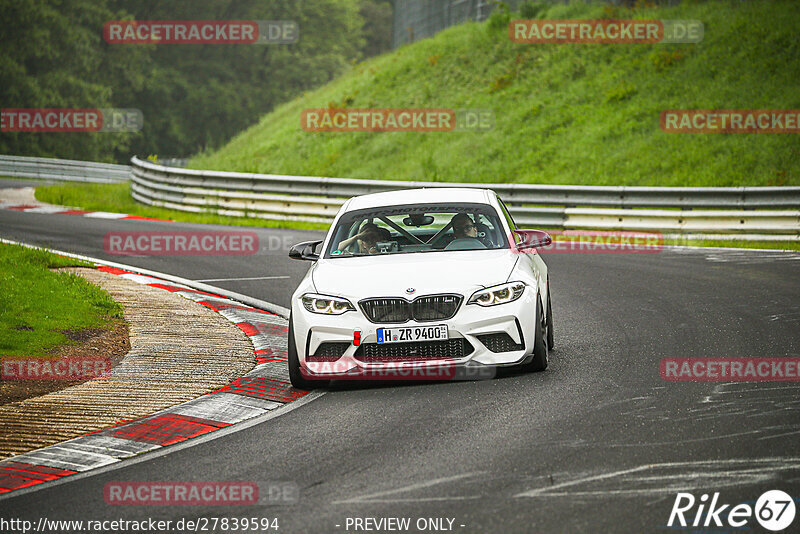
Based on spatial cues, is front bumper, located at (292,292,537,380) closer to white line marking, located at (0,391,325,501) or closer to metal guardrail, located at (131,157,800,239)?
white line marking, located at (0,391,325,501)

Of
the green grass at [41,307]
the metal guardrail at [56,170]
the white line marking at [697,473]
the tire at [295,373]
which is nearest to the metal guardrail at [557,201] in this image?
the green grass at [41,307]

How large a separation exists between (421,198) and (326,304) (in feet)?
6.73

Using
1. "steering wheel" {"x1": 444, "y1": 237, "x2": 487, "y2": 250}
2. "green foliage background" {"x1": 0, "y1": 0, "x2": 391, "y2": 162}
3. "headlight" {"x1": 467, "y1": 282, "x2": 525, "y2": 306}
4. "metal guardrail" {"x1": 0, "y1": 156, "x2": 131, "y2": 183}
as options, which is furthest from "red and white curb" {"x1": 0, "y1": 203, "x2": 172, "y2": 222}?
"green foliage background" {"x1": 0, "y1": 0, "x2": 391, "y2": 162}

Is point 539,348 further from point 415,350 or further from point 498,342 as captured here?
point 415,350

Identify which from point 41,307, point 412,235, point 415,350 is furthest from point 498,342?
point 41,307

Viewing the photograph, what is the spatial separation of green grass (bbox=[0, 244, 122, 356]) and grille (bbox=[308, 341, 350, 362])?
304cm

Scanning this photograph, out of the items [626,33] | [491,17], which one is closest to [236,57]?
[491,17]

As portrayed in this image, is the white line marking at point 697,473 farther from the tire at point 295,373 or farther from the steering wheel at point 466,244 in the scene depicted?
the steering wheel at point 466,244

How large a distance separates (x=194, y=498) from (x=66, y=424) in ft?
6.80

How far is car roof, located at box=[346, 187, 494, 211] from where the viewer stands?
388 inches

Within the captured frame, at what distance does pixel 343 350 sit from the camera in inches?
323

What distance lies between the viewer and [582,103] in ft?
102

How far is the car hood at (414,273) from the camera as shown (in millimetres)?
8234

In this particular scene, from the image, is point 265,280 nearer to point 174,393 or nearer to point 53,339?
point 53,339
